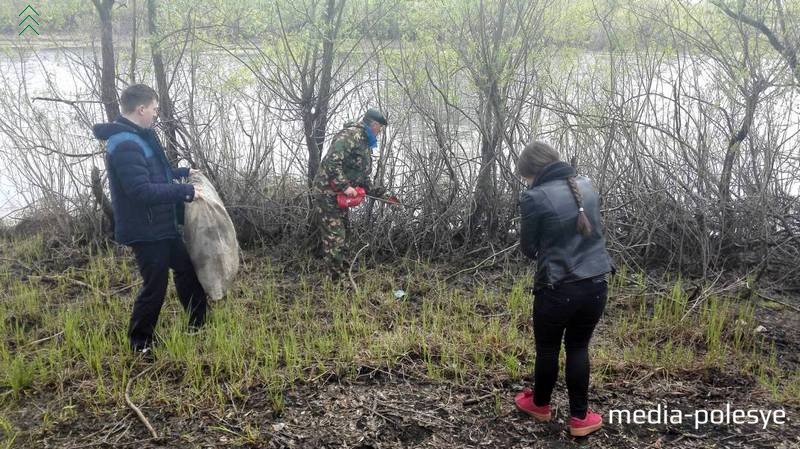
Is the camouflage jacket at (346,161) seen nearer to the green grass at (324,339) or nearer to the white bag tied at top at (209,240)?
the green grass at (324,339)

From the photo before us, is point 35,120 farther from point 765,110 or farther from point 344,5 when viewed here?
point 765,110

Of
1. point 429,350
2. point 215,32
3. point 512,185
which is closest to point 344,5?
point 215,32

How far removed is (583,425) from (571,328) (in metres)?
0.54

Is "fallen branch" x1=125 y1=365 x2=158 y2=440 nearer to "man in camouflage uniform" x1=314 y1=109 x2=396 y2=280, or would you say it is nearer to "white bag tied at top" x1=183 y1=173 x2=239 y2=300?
"white bag tied at top" x1=183 y1=173 x2=239 y2=300

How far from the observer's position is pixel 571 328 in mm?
3041

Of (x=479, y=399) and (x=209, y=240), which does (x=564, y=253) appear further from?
(x=209, y=240)

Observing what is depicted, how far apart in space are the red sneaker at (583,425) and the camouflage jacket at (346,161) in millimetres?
2725

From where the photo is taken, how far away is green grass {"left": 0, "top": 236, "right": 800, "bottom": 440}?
3639 millimetres

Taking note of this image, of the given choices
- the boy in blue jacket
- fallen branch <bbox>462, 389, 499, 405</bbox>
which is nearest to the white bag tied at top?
the boy in blue jacket

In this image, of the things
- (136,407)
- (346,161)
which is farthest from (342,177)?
(136,407)

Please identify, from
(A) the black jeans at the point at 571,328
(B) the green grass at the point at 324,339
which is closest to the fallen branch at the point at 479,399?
(B) the green grass at the point at 324,339

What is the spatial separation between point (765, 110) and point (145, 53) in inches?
223

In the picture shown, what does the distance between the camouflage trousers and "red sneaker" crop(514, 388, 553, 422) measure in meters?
2.28

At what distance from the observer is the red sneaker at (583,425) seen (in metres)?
3.16
